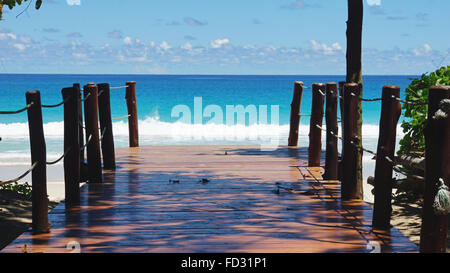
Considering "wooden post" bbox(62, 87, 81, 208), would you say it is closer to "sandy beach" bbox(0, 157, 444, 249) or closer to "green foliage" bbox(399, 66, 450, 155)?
"sandy beach" bbox(0, 157, 444, 249)

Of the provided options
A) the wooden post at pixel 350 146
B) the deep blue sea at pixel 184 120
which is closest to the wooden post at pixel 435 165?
the wooden post at pixel 350 146

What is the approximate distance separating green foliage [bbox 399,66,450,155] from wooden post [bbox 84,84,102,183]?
417 cm

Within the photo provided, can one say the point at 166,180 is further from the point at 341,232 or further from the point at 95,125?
the point at 341,232

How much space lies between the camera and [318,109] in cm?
838

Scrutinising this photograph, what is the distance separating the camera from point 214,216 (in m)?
5.81

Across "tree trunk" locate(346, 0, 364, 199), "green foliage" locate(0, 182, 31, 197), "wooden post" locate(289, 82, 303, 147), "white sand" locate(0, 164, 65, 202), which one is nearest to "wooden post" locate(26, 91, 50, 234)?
"tree trunk" locate(346, 0, 364, 199)

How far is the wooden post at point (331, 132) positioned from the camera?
7.55 metres

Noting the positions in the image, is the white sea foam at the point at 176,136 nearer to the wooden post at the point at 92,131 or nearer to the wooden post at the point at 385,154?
the wooden post at the point at 92,131

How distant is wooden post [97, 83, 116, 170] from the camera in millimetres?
8070

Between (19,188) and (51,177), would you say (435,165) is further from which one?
(51,177)

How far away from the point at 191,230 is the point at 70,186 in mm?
1671

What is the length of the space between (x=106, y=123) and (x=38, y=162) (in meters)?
3.05

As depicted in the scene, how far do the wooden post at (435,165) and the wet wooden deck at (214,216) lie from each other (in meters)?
0.46
